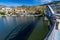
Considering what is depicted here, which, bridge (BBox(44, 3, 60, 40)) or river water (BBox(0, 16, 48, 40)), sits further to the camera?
river water (BBox(0, 16, 48, 40))

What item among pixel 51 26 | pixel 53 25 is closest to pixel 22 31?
pixel 51 26

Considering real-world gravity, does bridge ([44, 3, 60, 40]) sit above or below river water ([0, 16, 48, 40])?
above

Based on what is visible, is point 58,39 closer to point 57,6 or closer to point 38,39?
point 38,39

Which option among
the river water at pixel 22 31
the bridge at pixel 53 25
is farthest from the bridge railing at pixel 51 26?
the river water at pixel 22 31

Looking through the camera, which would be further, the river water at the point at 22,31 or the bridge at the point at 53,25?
the river water at the point at 22,31

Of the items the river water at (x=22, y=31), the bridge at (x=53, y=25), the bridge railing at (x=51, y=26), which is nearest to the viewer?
the bridge railing at (x=51, y=26)

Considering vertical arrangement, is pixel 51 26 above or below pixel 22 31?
above

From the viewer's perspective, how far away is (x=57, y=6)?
14.0 ft

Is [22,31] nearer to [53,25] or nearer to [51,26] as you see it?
[51,26]

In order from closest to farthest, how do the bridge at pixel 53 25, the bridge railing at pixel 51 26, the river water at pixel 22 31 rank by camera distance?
the bridge railing at pixel 51 26 < the bridge at pixel 53 25 < the river water at pixel 22 31

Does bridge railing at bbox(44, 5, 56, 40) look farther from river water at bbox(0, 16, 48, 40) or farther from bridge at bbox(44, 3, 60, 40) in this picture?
river water at bbox(0, 16, 48, 40)

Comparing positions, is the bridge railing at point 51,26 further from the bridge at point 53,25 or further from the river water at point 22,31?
the river water at point 22,31

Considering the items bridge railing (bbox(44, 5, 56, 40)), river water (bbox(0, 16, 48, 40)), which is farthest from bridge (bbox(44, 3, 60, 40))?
river water (bbox(0, 16, 48, 40))

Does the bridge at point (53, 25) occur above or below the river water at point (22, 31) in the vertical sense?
above
